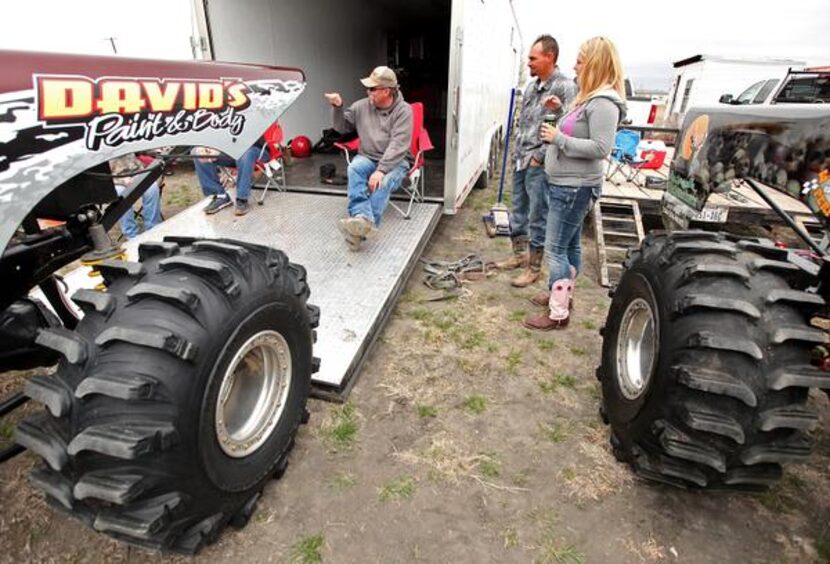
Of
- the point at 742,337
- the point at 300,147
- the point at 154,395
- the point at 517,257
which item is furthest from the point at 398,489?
the point at 300,147

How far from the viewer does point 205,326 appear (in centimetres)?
154

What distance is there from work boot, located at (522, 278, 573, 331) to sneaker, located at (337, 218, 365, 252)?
5.14ft

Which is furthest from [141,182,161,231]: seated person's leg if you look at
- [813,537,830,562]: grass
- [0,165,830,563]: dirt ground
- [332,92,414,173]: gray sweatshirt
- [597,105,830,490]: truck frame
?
[813,537,830,562]: grass

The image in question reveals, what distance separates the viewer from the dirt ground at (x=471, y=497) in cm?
191

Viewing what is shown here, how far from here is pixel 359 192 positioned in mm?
4328

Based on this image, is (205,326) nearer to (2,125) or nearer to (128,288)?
(128,288)

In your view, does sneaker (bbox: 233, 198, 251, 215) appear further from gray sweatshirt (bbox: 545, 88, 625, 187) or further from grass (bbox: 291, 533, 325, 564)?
grass (bbox: 291, 533, 325, 564)

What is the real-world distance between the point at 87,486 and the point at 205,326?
0.55 meters

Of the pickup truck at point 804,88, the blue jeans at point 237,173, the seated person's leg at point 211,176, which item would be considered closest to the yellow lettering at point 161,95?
the blue jeans at point 237,173

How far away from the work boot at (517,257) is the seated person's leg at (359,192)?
4.71 ft

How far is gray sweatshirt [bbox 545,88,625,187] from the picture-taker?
9.11 ft

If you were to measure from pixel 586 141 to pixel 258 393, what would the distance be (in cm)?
237

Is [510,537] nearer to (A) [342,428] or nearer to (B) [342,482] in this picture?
(B) [342,482]

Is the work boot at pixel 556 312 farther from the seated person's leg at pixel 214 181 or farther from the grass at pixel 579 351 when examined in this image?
the seated person's leg at pixel 214 181
